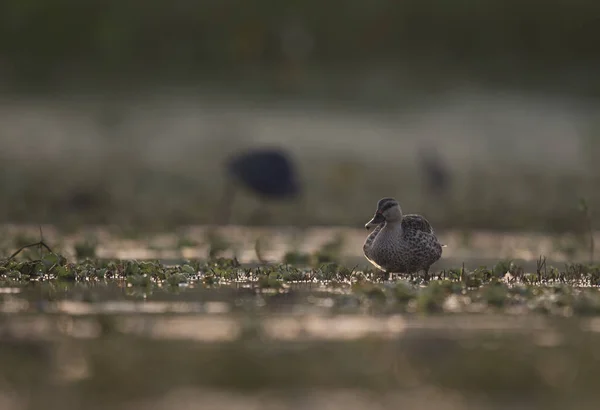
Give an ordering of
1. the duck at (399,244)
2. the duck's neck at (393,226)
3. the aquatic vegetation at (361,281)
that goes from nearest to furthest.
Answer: the aquatic vegetation at (361,281)
the duck at (399,244)
the duck's neck at (393,226)

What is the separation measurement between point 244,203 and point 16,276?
11.0 meters

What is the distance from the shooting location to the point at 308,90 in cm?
3356

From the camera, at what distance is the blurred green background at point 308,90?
91.6ft

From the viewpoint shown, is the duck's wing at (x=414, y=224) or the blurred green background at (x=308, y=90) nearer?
the duck's wing at (x=414, y=224)

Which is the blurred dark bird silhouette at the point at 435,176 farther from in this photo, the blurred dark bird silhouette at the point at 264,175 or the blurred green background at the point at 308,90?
the blurred dark bird silhouette at the point at 264,175

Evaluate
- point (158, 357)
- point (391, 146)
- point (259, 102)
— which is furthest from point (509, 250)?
point (259, 102)

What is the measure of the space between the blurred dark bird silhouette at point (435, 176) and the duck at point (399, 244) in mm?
10341

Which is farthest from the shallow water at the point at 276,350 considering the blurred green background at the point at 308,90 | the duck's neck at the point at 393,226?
the blurred green background at the point at 308,90

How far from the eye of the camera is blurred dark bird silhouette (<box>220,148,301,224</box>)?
68.7 feet

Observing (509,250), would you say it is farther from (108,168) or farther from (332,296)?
(108,168)

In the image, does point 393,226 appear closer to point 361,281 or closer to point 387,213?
point 387,213

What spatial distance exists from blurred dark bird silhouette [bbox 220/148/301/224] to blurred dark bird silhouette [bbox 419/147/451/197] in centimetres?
373

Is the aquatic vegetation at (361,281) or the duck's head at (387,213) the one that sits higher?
the duck's head at (387,213)

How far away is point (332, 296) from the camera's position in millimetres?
11461
